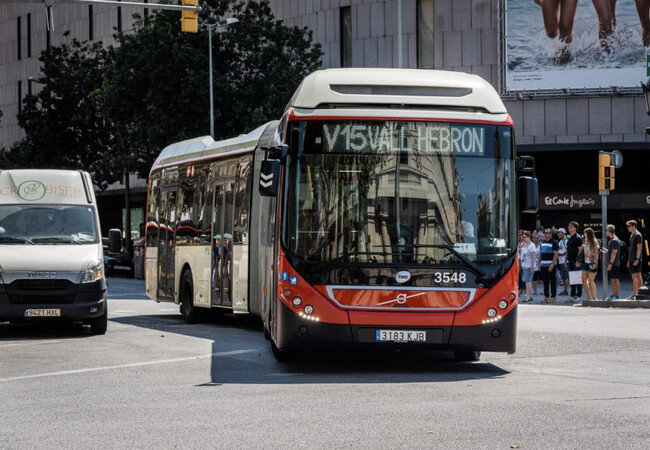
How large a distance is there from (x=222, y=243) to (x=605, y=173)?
11631 millimetres

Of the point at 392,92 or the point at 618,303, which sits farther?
the point at 618,303

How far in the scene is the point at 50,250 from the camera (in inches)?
675

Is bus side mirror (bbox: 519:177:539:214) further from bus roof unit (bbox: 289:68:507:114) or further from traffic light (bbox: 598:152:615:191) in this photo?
traffic light (bbox: 598:152:615:191)

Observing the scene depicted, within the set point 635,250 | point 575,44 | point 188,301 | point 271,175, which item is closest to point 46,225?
point 188,301

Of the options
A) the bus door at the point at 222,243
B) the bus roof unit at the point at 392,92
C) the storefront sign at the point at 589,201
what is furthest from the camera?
the storefront sign at the point at 589,201

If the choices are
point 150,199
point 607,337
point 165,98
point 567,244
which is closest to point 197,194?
point 150,199

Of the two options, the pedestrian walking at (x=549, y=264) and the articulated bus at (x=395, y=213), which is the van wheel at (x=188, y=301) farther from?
the pedestrian walking at (x=549, y=264)

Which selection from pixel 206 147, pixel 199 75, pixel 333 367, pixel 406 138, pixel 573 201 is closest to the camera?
pixel 406 138

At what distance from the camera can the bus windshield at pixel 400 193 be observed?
1211 centimetres

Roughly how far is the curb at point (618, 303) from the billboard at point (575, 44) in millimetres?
18123

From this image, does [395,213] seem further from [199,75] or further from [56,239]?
[199,75]

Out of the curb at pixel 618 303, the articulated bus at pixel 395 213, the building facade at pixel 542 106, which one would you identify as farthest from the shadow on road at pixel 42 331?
the building facade at pixel 542 106

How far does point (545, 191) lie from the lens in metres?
45.3

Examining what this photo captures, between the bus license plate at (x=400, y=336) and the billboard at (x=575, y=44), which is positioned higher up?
the billboard at (x=575, y=44)
